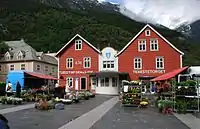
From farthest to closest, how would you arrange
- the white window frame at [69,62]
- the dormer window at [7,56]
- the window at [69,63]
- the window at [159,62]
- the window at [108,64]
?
the dormer window at [7,56] → the window at [69,63] → the white window frame at [69,62] → the window at [108,64] → the window at [159,62]

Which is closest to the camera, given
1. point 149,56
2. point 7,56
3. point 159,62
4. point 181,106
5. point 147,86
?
point 181,106

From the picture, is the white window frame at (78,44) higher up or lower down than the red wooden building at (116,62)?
higher up

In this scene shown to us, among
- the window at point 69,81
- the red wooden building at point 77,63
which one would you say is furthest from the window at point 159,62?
the window at point 69,81

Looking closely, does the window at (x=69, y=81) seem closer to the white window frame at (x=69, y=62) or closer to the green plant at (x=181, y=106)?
the white window frame at (x=69, y=62)

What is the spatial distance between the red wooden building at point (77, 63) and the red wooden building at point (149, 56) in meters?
4.35

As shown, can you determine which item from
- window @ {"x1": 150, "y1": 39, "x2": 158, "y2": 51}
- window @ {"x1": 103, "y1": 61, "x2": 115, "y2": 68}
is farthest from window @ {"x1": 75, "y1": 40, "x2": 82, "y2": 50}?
window @ {"x1": 150, "y1": 39, "x2": 158, "y2": 51}

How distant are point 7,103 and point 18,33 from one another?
91351mm

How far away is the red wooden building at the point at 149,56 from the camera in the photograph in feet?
159

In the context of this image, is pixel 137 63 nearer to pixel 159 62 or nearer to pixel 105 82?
pixel 159 62

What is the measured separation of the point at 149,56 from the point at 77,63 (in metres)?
11.3

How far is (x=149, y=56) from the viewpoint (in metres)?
49.3

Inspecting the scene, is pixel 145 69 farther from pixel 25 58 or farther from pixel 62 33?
pixel 62 33

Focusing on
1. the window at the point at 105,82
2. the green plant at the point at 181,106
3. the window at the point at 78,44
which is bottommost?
the green plant at the point at 181,106

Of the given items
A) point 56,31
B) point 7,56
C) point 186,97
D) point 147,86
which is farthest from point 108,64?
point 56,31
